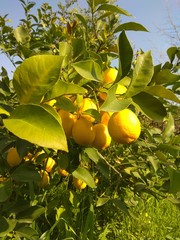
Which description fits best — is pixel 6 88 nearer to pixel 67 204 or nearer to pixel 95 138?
pixel 95 138

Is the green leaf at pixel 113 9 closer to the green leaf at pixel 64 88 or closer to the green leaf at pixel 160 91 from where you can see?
the green leaf at pixel 160 91

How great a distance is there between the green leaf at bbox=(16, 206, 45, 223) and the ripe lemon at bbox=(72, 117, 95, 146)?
18.4 inches

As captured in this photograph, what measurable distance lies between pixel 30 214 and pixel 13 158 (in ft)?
0.77

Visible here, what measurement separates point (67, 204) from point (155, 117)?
1021 mm

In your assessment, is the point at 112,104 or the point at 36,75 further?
the point at 112,104

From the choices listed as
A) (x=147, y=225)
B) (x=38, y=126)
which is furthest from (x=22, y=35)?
(x=147, y=225)

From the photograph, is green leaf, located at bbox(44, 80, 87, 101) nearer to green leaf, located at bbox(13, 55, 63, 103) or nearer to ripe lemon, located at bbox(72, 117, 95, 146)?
green leaf, located at bbox(13, 55, 63, 103)

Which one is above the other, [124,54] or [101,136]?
[124,54]

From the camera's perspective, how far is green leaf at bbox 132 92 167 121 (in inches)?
29.7

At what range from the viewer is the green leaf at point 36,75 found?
491mm

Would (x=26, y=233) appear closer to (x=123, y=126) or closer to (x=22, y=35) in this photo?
(x=123, y=126)

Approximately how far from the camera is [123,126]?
0.75 m

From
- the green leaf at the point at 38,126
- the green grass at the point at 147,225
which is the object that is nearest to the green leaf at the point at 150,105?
the green leaf at the point at 38,126

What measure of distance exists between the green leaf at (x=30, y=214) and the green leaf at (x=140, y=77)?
650 mm
